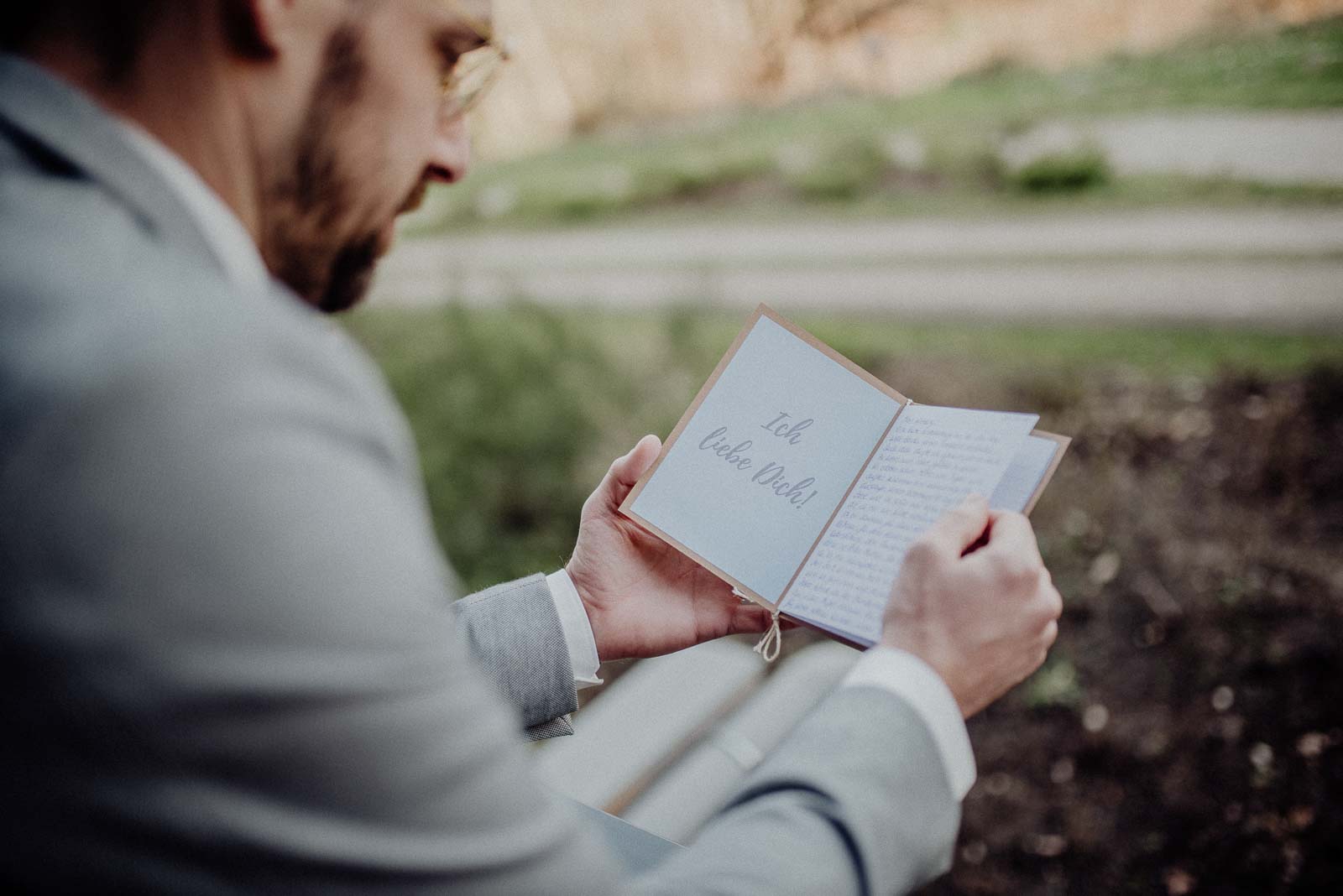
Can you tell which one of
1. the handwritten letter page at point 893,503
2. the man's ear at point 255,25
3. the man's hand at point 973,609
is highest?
the man's ear at point 255,25

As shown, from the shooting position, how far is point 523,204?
37.7 feet

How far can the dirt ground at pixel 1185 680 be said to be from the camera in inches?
90.7

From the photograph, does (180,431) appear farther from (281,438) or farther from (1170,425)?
(1170,425)

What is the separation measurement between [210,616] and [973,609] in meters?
0.83

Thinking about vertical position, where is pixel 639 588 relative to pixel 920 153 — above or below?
above

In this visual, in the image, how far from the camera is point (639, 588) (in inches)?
66.6

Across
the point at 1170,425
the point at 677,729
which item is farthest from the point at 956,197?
the point at 677,729

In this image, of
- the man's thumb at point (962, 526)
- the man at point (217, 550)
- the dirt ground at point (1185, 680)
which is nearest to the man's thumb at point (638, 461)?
the man's thumb at point (962, 526)

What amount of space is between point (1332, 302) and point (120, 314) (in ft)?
18.7

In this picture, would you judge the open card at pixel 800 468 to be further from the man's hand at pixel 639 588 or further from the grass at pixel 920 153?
the grass at pixel 920 153

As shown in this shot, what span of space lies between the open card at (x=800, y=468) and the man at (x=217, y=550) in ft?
1.93

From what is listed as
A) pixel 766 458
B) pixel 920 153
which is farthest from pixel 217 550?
pixel 920 153

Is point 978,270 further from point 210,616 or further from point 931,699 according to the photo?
point 210,616

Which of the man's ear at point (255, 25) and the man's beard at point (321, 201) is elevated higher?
the man's ear at point (255, 25)
